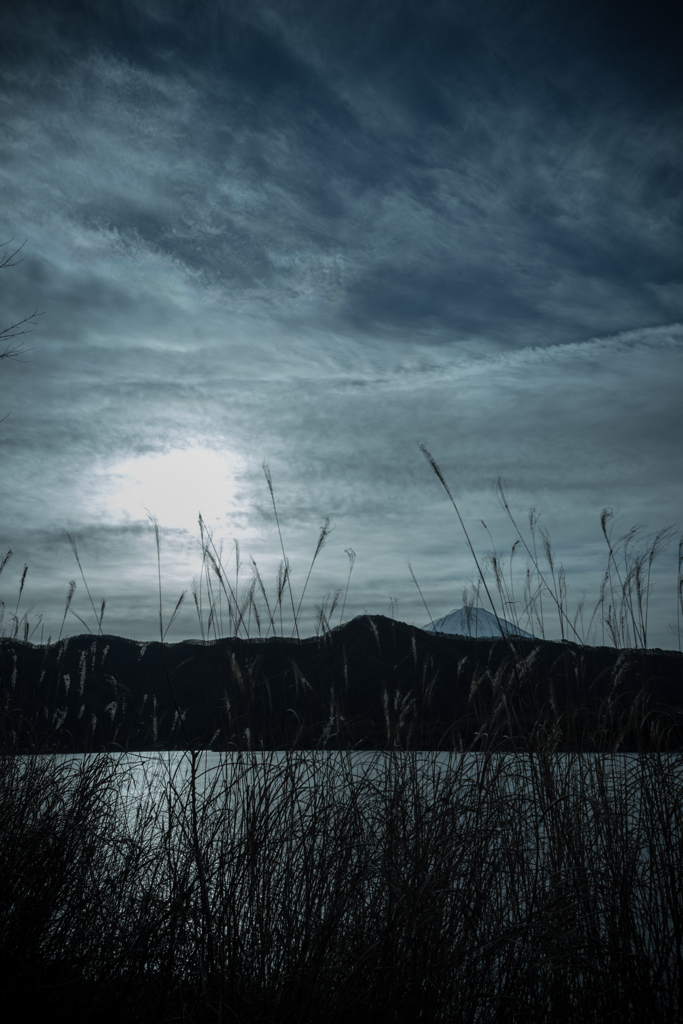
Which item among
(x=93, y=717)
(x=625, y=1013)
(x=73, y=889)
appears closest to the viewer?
(x=625, y=1013)

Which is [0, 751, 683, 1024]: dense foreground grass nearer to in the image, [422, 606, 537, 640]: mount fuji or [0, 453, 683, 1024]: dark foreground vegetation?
[0, 453, 683, 1024]: dark foreground vegetation

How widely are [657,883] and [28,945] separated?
225 cm

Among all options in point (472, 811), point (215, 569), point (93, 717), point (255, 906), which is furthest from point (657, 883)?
point (93, 717)

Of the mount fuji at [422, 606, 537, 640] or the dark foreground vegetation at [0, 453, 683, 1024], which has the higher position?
the mount fuji at [422, 606, 537, 640]

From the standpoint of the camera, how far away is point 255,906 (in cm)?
197

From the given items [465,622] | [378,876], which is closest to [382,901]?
[378,876]

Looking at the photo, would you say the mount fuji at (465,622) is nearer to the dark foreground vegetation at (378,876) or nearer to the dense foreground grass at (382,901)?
the dark foreground vegetation at (378,876)

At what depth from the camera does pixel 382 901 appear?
206cm

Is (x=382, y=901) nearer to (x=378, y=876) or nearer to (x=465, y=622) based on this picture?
(x=378, y=876)

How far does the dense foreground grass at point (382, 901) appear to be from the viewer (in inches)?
67.9

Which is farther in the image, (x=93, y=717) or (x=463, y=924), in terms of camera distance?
(x=93, y=717)

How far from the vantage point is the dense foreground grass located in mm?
1725

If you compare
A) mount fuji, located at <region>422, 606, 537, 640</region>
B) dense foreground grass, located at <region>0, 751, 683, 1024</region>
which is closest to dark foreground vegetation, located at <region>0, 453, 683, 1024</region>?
dense foreground grass, located at <region>0, 751, 683, 1024</region>

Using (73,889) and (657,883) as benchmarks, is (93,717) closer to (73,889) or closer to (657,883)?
(73,889)
